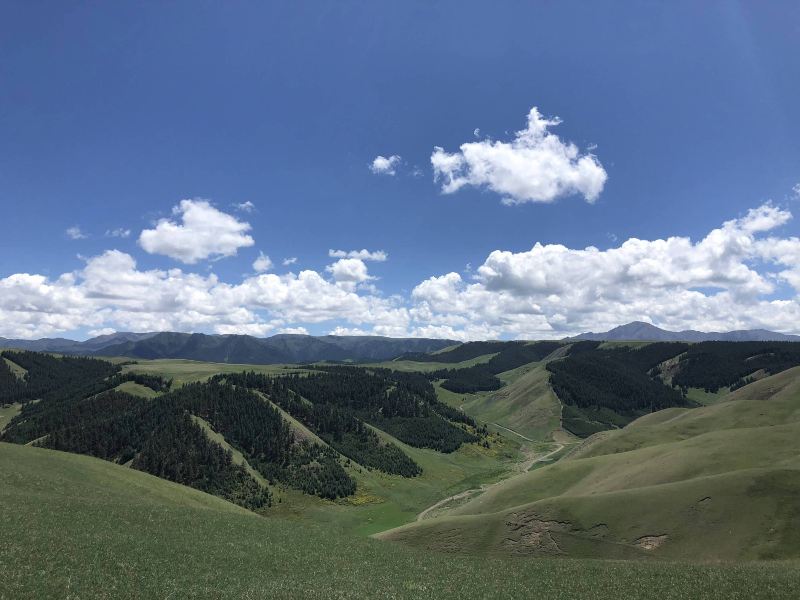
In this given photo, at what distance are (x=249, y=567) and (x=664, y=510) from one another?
47841 mm

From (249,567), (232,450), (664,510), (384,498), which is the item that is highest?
(249,567)

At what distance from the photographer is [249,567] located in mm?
38656

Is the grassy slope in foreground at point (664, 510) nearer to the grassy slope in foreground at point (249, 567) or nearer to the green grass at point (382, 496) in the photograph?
the grassy slope in foreground at point (249, 567)

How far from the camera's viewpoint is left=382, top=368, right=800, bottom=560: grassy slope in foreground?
48406 mm

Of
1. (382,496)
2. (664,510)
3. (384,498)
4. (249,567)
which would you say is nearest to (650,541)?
(664,510)

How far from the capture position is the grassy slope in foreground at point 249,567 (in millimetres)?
31156

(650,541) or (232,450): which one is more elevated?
(650,541)

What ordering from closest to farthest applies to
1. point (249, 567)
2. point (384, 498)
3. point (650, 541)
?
point (249, 567) < point (650, 541) < point (384, 498)

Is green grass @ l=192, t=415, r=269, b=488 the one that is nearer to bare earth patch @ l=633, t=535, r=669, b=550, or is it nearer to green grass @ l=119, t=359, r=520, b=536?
green grass @ l=119, t=359, r=520, b=536


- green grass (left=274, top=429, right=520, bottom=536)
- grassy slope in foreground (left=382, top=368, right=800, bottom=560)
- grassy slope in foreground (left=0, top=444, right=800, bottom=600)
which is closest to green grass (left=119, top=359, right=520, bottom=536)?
green grass (left=274, top=429, right=520, bottom=536)

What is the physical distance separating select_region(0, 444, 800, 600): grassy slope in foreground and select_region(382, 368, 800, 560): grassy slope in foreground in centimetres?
1100

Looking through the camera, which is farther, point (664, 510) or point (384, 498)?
point (384, 498)

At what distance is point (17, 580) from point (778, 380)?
223 metres

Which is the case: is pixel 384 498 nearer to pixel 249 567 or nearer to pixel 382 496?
pixel 382 496
